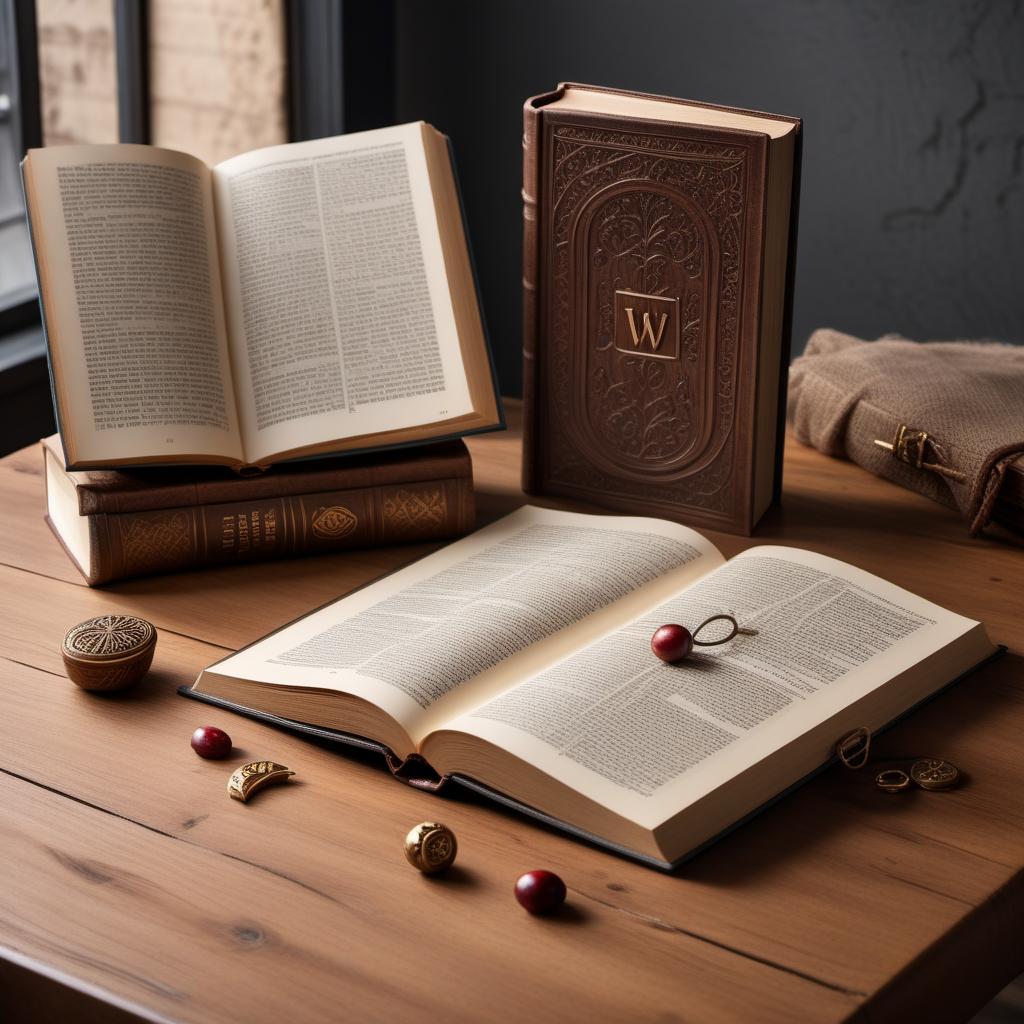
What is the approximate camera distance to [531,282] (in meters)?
1.25

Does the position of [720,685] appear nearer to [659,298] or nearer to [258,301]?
[659,298]

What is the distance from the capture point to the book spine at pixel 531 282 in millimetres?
1204

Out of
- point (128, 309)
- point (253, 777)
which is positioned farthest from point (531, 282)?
point (253, 777)

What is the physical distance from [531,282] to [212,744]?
0.55 metres

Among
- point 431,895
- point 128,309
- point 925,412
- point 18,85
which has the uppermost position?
point 18,85

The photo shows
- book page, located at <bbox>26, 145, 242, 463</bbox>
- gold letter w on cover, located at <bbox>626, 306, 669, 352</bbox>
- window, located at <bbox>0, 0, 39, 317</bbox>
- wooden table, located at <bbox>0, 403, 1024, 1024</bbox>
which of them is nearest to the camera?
wooden table, located at <bbox>0, 403, 1024, 1024</bbox>

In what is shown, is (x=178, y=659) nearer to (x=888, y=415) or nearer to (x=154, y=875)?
(x=154, y=875)

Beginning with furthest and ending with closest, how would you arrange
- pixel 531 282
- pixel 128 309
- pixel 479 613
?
pixel 531 282 → pixel 128 309 → pixel 479 613

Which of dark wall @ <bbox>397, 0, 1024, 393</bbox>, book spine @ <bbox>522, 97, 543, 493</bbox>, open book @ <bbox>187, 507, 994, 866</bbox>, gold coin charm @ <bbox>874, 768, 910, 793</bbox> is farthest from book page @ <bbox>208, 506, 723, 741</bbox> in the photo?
dark wall @ <bbox>397, 0, 1024, 393</bbox>

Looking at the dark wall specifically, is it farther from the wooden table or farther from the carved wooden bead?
the carved wooden bead

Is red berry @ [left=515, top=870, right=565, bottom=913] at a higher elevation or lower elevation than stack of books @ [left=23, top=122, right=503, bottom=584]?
lower

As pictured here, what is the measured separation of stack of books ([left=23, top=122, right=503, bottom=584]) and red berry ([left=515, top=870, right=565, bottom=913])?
49 cm

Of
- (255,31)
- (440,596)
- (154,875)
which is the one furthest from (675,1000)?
(255,31)

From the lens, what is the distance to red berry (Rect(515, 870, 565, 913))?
2.41ft
